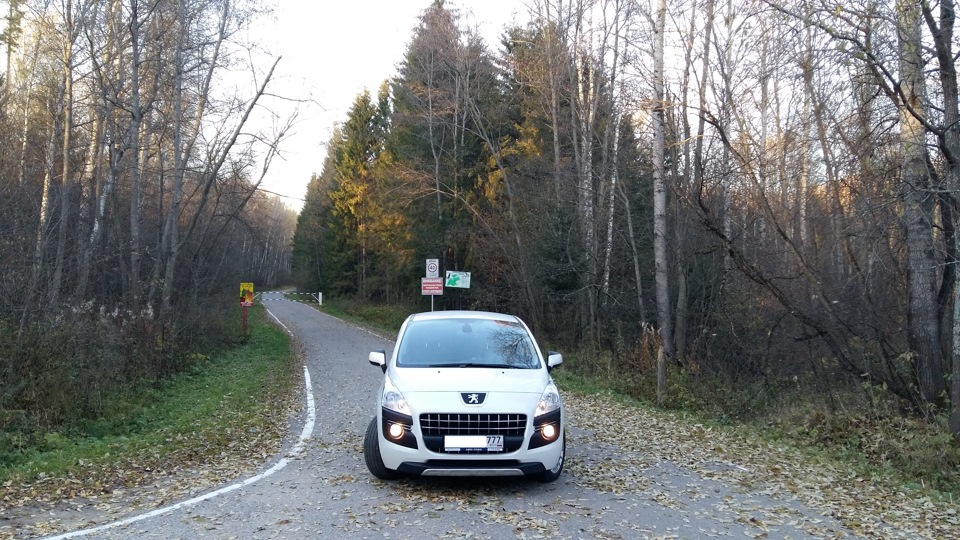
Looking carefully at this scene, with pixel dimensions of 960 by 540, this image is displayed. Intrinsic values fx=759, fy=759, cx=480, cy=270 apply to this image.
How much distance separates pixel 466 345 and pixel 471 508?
2.21m

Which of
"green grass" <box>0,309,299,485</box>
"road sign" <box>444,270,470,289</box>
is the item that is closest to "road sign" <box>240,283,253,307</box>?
"road sign" <box>444,270,470,289</box>

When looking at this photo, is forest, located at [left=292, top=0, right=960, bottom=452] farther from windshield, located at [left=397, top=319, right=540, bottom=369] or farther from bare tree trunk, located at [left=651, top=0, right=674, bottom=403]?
windshield, located at [left=397, top=319, right=540, bottom=369]

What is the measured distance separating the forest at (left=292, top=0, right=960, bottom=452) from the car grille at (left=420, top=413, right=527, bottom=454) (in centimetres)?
546

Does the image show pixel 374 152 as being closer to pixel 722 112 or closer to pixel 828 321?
pixel 722 112

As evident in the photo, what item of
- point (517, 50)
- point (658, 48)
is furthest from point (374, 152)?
point (658, 48)

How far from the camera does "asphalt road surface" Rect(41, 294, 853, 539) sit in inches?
235

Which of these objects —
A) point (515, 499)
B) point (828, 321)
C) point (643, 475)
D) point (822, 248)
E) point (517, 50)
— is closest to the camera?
point (515, 499)

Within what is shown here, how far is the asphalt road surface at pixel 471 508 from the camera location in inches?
235

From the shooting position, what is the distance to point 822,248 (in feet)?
51.6

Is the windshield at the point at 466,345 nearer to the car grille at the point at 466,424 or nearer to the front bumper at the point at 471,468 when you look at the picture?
the car grille at the point at 466,424

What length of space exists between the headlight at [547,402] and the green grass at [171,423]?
4.39 meters

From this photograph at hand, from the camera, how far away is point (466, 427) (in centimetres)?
693

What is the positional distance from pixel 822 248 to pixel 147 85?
19232 millimetres

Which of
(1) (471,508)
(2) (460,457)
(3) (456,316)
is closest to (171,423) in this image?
(3) (456,316)
